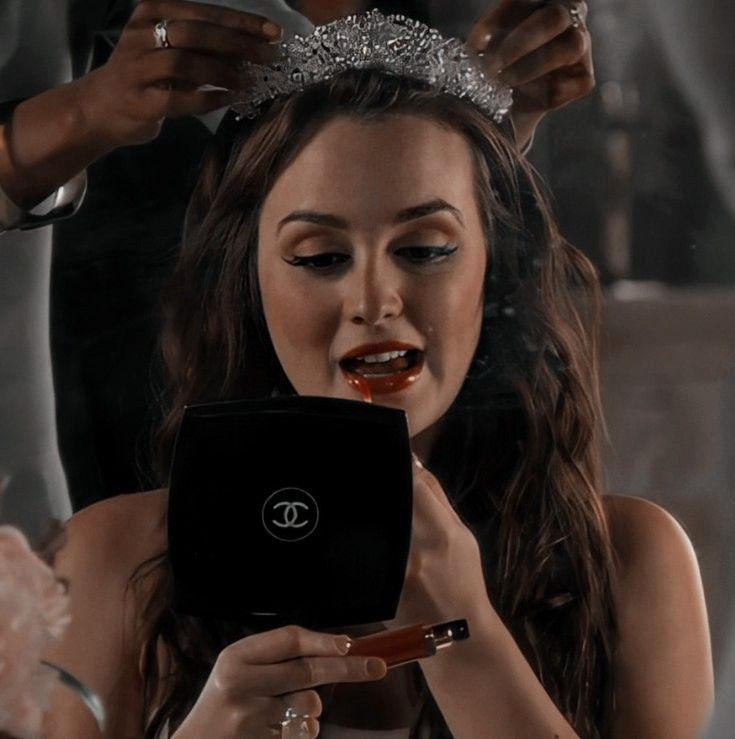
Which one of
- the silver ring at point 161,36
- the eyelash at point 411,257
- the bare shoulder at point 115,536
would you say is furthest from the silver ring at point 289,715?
the silver ring at point 161,36

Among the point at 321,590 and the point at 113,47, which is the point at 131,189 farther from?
the point at 321,590

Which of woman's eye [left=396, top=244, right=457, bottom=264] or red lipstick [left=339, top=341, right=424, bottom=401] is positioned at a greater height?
woman's eye [left=396, top=244, right=457, bottom=264]

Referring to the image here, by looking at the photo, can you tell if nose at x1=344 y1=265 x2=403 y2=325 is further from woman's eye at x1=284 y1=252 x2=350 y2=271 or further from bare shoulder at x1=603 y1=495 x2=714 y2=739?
bare shoulder at x1=603 y1=495 x2=714 y2=739

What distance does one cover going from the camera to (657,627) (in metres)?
0.68

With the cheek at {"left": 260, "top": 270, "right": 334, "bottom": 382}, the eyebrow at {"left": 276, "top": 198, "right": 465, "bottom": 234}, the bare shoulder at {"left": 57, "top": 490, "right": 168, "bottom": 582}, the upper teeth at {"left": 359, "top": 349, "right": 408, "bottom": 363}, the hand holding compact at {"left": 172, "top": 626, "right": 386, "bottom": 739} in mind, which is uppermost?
the eyebrow at {"left": 276, "top": 198, "right": 465, "bottom": 234}

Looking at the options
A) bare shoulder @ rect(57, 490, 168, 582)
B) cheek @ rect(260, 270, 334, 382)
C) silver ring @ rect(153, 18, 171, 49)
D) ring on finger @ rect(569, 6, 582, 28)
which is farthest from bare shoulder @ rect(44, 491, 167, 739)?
Result: ring on finger @ rect(569, 6, 582, 28)

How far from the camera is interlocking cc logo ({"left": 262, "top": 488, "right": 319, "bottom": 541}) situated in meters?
0.64

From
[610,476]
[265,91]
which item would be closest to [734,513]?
[610,476]

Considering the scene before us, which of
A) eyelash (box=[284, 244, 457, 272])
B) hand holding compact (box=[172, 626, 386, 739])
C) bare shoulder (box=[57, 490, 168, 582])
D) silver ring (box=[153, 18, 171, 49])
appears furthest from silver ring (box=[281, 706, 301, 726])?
silver ring (box=[153, 18, 171, 49])

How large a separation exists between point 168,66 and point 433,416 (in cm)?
A: 23

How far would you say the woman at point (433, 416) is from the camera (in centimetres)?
66

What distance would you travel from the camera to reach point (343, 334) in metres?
0.67

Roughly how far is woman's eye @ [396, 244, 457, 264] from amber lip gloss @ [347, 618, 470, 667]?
19cm

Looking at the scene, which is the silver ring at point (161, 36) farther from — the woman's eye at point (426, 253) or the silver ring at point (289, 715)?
the silver ring at point (289, 715)
